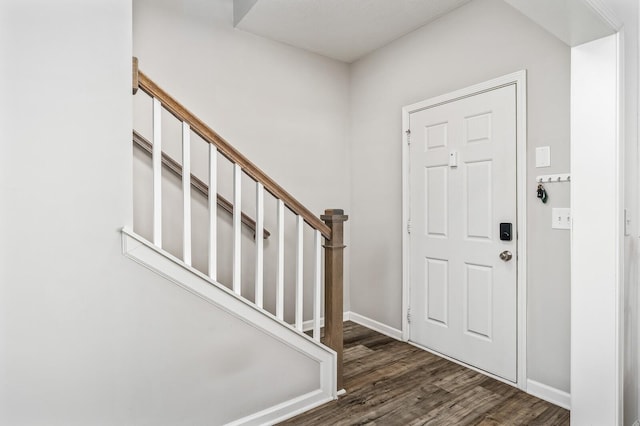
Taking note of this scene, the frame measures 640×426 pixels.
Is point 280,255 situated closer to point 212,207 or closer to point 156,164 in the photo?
point 212,207

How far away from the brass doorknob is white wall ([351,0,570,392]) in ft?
0.41

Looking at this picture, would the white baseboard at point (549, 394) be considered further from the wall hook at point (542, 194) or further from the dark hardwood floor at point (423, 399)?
the wall hook at point (542, 194)

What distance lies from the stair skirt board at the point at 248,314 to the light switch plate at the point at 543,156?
1732mm

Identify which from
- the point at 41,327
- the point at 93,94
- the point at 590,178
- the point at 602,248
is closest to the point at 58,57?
the point at 93,94

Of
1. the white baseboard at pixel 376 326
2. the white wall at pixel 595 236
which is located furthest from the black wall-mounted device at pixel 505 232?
the white baseboard at pixel 376 326

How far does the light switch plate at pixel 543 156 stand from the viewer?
2.13 meters

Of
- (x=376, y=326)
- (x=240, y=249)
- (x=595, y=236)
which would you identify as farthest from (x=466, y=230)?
(x=240, y=249)

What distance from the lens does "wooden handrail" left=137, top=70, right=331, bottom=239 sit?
1612 mm

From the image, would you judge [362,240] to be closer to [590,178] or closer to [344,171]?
[344,171]

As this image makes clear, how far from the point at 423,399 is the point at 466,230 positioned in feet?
3.90

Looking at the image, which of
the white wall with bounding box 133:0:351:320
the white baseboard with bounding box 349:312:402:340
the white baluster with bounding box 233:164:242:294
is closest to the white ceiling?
the white wall with bounding box 133:0:351:320

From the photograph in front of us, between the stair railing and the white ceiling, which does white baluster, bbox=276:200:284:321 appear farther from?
the white ceiling

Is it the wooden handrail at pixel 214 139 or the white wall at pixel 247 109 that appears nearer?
the wooden handrail at pixel 214 139

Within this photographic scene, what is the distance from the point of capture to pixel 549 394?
2.13 metres
